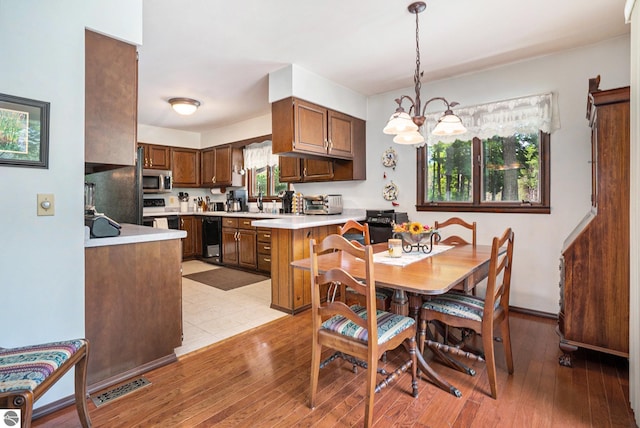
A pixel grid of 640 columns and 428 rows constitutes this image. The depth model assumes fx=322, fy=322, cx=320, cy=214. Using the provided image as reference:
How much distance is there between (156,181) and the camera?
5.58 m

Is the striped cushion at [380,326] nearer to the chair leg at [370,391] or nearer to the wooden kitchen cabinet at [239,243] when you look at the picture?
the chair leg at [370,391]

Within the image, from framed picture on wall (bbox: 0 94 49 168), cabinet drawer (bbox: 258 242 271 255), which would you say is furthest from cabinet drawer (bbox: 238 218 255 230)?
framed picture on wall (bbox: 0 94 49 168)

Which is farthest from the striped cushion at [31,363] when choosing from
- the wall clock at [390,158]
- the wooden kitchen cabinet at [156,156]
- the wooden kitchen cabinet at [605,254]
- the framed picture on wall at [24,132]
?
the wooden kitchen cabinet at [156,156]

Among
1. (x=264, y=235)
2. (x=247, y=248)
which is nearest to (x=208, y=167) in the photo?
(x=247, y=248)

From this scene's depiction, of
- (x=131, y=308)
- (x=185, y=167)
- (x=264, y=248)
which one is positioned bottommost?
(x=131, y=308)

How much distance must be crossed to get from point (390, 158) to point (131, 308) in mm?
3218

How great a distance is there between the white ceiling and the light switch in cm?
149

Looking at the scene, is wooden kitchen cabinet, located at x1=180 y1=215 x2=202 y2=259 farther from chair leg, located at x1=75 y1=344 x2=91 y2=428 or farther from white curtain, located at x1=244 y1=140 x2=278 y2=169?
chair leg, located at x1=75 y1=344 x2=91 y2=428

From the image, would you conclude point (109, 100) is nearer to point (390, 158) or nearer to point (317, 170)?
point (317, 170)

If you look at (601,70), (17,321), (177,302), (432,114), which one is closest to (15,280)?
(17,321)

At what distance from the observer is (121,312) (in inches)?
78.8

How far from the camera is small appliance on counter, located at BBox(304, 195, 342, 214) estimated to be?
4.41m

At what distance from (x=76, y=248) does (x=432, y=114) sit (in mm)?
3593

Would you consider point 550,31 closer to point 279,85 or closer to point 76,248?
point 279,85
